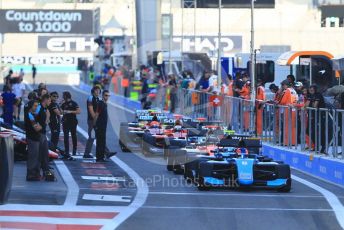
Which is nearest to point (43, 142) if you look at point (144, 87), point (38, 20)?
point (144, 87)

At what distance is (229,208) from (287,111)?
9.03 metres

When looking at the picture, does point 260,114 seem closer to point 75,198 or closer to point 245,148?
point 245,148

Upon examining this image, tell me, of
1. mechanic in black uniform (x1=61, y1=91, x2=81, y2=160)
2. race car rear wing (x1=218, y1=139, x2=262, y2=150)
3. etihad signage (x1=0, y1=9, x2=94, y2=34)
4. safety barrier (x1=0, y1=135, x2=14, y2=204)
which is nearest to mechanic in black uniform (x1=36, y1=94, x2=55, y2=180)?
race car rear wing (x1=218, y1=139, x2=262, y2=150)

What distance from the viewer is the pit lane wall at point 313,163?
2105 centimetres

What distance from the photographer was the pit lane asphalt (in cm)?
1477

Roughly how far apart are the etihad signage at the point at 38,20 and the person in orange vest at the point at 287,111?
60779 mm

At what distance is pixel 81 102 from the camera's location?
2315 inches

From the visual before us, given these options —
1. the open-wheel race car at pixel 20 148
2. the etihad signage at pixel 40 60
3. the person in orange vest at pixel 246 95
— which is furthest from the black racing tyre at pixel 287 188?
the etihad signage at pixel 40 60

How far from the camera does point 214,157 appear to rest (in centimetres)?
1959

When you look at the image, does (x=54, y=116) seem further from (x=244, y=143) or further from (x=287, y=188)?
(x=287, y=188)

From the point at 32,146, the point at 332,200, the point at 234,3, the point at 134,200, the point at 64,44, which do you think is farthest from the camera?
the point at 64,44

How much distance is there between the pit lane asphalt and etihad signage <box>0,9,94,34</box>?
66014 mm

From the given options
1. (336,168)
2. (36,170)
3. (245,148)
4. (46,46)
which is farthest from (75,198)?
(46,46)

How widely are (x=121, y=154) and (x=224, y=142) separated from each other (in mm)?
7458
